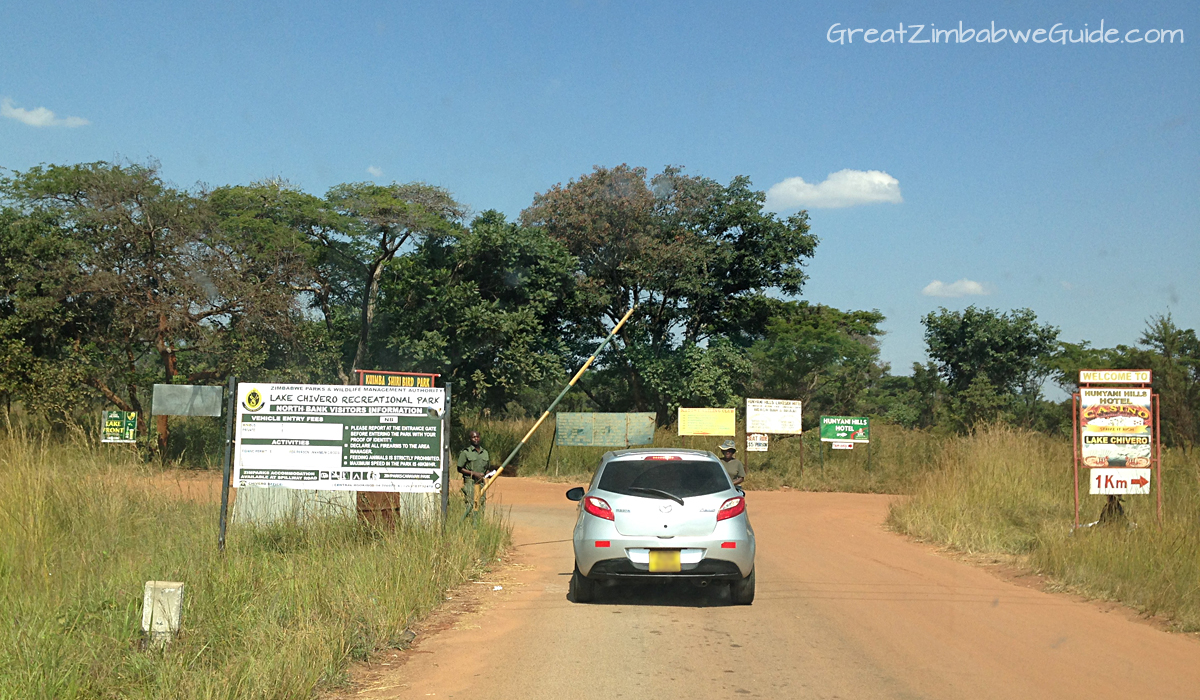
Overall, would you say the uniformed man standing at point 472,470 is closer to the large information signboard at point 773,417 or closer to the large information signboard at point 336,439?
the large information signboard at point 336,439

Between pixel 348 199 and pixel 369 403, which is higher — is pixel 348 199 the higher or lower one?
the higher one

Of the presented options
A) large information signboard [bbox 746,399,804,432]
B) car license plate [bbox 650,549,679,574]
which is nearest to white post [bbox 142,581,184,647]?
car license plate [bbox 650,549,679,574]

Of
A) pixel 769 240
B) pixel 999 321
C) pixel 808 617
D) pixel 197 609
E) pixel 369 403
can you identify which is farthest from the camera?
pixel 999 321

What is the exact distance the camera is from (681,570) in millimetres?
9000

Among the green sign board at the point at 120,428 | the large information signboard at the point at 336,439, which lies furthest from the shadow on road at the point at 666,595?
the green sign board at the point at 120,428

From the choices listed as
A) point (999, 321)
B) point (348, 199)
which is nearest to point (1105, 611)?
point (348, 199)

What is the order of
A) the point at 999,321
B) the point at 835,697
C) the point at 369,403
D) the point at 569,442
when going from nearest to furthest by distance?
the point at 835,697 → the point at 369,403 → the point at 569,442 → the point at 999,321

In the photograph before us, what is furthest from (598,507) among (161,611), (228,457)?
(228,457)

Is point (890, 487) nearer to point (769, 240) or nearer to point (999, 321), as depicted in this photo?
point (769, 240)

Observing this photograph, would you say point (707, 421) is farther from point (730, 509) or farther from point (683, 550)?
point (683, 550)

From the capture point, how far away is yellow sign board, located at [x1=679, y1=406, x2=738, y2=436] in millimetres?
27938

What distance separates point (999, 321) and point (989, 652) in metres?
39.7

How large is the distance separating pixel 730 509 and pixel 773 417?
63.0 feet

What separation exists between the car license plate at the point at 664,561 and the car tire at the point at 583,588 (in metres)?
0.77
